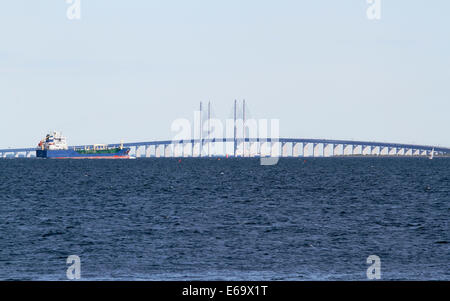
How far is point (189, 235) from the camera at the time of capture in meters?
33.6

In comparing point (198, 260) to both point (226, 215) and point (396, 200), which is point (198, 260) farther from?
point (396, 200)

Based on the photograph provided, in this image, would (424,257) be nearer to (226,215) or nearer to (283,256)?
(283,256)

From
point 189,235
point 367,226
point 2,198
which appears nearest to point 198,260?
point 189,235

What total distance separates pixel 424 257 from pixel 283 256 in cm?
561

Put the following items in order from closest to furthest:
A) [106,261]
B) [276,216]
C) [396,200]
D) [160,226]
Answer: [106,261], [160,226], [276,216], [396,200]

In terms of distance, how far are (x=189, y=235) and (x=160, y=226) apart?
4622mm

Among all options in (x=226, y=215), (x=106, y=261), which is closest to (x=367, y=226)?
(x=226, y=215)
